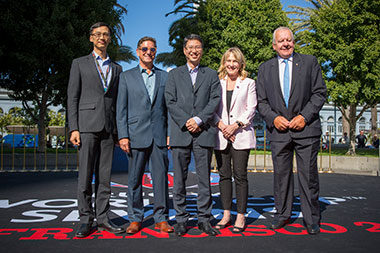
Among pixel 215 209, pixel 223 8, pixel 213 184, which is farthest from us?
pixel 223 8

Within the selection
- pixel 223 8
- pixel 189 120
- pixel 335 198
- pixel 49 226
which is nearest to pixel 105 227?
pixel 49 226

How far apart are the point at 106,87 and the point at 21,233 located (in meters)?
1.82

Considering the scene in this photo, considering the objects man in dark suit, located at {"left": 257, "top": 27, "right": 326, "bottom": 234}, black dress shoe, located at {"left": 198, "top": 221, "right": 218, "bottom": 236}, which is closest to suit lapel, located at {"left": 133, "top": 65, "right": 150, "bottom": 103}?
man in dark suit, located at {"left": 257, "top": 27, "right": 326, "bottom": 234}

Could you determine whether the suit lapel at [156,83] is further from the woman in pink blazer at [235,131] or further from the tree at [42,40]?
the tree at [42,40]

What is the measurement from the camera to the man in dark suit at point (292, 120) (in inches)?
150

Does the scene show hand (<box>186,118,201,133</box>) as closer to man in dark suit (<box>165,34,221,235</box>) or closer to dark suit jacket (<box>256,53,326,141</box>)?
man in dark suit (<box>165,34,221,235</box>)

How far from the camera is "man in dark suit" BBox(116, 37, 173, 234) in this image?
3.72m

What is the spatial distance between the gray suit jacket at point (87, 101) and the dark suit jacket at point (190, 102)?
702 millimetres

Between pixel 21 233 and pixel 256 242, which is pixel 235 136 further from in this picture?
pixel 21 233

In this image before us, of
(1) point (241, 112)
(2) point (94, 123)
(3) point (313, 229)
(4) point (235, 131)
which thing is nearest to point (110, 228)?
(2) point (94, 123)

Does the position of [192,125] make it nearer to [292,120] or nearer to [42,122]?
[292,120]

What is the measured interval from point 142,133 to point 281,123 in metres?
1.60

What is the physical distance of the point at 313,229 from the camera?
11.9ft

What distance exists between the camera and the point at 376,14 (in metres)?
14.9
